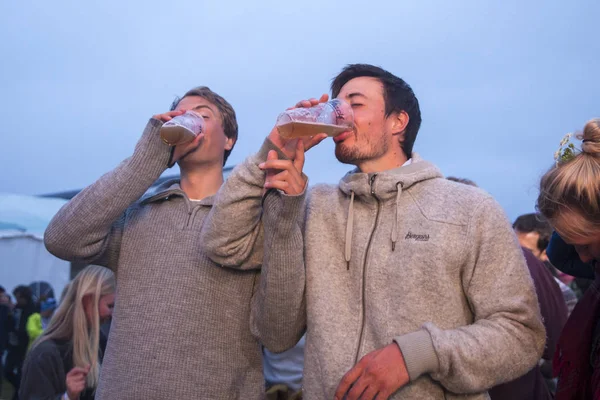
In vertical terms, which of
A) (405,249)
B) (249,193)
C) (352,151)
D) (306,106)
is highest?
(306,106)

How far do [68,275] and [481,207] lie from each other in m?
8.81

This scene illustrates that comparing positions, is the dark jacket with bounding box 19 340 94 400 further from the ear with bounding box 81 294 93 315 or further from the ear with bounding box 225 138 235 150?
the ear with bounding box 225 138 235 150

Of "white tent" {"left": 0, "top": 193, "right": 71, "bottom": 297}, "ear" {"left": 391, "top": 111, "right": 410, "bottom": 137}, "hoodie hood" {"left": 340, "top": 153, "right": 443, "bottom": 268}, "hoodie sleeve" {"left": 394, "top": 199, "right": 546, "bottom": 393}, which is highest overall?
"ear" {"left": 391, "top": 111, "right": 410, "bottom": 137}

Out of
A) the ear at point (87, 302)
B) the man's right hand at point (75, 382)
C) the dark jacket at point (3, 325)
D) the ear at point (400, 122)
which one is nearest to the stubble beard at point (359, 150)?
the ear at point (400, 122)

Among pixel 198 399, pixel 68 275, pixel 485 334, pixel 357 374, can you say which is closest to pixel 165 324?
pixel 198 399

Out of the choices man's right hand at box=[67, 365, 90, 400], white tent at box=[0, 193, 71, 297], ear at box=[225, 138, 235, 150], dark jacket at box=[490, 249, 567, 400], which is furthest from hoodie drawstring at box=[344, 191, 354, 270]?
white tent at box=[0, 193, 71, 297]

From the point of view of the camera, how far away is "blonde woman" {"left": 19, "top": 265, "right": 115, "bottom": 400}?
3447mm

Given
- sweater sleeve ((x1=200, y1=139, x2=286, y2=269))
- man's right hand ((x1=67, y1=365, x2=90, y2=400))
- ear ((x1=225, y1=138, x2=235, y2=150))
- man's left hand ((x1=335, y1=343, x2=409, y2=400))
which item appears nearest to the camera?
man's left hand ((x1=335, y1=343, x2=409, y2=400))

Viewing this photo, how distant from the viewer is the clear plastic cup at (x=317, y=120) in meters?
2.00

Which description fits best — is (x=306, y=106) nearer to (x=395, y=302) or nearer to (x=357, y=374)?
(x=395, y=302)

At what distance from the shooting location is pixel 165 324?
2256mm

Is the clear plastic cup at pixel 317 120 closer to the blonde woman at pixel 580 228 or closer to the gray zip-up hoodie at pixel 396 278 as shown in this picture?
the gray zip-up hoodie at pixel 396 278

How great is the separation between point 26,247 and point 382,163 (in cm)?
852

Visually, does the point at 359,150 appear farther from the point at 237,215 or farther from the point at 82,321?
the point at 82,321
